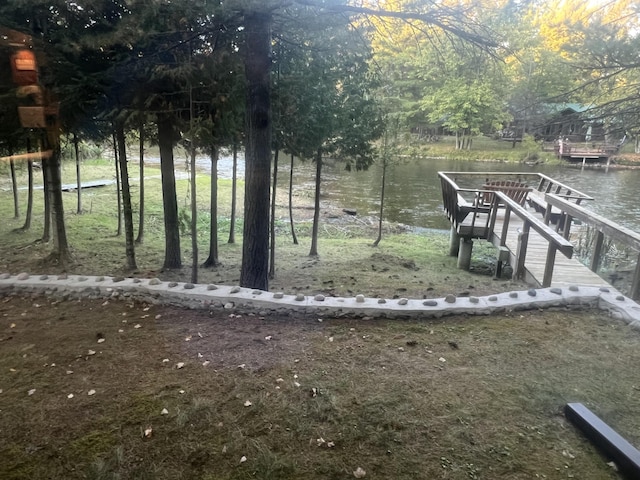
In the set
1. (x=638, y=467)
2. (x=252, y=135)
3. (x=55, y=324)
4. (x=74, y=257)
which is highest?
(x=252, y=135)

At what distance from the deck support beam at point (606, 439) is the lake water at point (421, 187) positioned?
9408 millimetres

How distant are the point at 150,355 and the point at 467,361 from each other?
227cm

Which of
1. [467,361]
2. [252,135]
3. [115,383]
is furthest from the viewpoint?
[252,135]

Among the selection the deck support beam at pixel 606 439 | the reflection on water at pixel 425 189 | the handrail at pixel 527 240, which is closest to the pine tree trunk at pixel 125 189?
the handrail at pixel 527 240

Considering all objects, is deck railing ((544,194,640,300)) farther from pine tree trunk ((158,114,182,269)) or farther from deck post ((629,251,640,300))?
pine tree trunk ((158,114,182,269))

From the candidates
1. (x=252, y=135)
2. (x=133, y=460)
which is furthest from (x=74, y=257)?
(x=133, y=460)

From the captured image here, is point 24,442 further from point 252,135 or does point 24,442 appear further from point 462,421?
point 252,135

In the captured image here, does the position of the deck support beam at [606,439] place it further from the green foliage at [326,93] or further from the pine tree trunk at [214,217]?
the pine tree trunk at [214,217]

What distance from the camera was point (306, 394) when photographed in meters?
2.63

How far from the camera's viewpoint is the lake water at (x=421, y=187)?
49.5 feet

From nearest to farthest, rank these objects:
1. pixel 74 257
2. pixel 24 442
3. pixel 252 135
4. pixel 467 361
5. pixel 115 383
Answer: pixel 24 442 < pixel 115 383 < pixel 467 361 < pixel 252 135 < pixel 74 257

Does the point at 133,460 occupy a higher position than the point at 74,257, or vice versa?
the point at 133,460

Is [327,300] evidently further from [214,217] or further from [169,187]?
[169,187]

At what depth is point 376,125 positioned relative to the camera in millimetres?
8461
